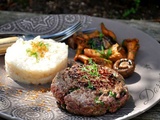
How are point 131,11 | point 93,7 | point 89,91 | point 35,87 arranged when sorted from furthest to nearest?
point 93,7 → point 131,11 → point 35,87 → point 89,91

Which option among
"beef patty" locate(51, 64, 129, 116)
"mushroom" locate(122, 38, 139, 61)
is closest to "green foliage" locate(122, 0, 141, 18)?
"mushroom" locate(122, 38, 139, 61)

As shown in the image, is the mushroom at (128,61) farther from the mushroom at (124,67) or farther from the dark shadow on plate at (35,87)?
the dark shadow on plate at (35,87)

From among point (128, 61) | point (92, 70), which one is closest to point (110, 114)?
point (92, 70)

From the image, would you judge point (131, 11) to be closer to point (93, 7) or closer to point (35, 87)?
point (93, 7)

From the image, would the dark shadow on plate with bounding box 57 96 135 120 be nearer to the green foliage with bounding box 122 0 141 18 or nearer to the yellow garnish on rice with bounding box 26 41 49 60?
the yellow garnish on rice with bounding box 26 41 49 60

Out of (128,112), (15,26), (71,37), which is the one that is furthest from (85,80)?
(15,26)

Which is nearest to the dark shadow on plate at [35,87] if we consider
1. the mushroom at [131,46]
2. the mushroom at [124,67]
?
the mushroom at [124,67]

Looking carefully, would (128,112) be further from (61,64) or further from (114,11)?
(114,11)

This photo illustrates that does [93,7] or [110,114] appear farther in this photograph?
[93,7]
